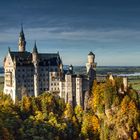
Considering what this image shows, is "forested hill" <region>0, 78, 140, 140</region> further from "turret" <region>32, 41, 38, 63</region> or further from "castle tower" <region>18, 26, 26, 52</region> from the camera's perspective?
"castle tower" <region>18, 26, 26, 52</region>

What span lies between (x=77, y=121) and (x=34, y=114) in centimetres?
1362

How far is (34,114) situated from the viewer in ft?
413

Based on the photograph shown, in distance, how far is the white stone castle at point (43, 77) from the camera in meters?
131

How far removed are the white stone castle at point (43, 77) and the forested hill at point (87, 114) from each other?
2.96m

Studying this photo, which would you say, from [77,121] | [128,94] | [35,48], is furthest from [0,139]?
[128,94]

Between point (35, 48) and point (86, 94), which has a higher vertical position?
point (35, 48)

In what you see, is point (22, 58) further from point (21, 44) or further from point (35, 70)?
point (21, 44)

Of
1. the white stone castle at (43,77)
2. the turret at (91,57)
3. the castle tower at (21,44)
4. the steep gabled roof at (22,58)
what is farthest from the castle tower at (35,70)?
the turret at (91,57)

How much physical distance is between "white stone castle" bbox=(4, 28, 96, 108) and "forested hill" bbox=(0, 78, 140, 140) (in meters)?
2.96

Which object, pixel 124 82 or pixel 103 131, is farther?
pixel 124 82

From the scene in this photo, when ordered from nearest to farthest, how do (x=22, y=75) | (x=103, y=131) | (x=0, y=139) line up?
1. (x=0, y=139)
2. (x=103, y=131)
3. (x=22, y=75)

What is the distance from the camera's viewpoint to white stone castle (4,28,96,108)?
131m

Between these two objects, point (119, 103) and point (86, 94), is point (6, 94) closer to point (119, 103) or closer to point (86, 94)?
point (86, 94)

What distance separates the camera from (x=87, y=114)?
424 feet
